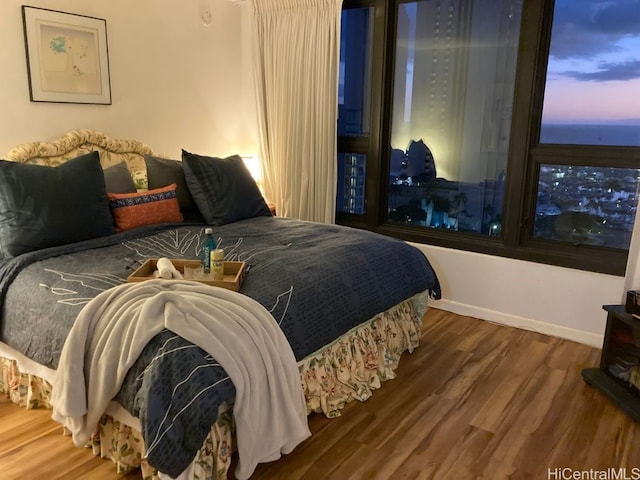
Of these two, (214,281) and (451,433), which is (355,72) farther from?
(451,433)

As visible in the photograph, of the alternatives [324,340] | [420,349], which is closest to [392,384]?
[420,349]

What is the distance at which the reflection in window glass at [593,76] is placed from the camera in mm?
2877

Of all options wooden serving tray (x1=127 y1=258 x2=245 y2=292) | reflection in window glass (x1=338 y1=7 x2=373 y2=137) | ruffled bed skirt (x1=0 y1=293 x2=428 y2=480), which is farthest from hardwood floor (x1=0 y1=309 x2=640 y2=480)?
reflection in window glass (x1=338 y1=7 x2=373 y2=137)

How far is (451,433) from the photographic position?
216 centimetres

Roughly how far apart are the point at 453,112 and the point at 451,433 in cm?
219

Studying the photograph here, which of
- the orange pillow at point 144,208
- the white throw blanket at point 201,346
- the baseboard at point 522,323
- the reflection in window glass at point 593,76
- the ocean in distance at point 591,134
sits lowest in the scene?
the baseboard at point 522,323

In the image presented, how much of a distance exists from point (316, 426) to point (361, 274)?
711 millimetres

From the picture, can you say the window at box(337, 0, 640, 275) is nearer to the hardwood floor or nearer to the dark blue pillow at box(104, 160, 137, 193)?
the hardwood floor

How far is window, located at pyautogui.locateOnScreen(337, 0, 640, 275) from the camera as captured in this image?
2965 mm

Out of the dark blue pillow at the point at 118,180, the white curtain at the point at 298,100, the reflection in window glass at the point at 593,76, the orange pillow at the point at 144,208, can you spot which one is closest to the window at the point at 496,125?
the reflection in window glass at the point at 593,76

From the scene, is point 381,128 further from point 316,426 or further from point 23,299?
point 23,299

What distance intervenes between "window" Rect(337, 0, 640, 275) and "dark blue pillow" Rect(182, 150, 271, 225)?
1.01m

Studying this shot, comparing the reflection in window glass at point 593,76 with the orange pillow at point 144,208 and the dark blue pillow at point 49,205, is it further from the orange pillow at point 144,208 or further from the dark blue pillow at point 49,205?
the dark blue pillow at point 49,205

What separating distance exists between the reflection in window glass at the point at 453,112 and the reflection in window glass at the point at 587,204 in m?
0.30
